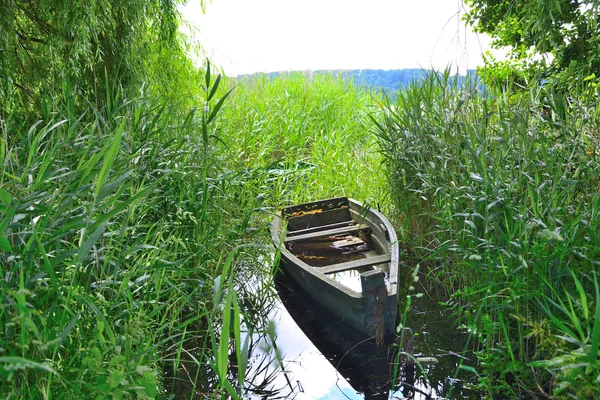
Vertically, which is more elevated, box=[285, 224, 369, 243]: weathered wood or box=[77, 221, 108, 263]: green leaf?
box=[77, 221, 108, 263]: green leaf

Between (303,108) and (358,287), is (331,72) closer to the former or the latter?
(303,108)

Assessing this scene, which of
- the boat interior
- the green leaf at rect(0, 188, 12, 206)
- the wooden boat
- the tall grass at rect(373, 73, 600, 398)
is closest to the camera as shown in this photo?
the green leaf at rect(0, 188, 12, 206)

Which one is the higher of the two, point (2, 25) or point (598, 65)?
point (2, 25)

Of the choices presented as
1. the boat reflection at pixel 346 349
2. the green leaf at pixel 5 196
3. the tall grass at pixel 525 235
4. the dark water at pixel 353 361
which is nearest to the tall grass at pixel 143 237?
the green leaf at pixel 5 196

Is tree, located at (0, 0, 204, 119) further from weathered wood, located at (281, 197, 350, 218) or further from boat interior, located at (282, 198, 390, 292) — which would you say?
boat interior, located at (282, 198, 390, 292)

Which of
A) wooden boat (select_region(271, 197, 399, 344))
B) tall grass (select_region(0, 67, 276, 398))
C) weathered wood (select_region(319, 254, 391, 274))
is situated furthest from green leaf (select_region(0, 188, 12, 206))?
weathered wood (select_region(319, 254, 391, 274))

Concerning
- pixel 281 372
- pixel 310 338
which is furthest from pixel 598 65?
pixel 281 372

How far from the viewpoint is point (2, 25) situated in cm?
346

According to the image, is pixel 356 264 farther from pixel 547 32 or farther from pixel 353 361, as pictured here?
pixel 547 32

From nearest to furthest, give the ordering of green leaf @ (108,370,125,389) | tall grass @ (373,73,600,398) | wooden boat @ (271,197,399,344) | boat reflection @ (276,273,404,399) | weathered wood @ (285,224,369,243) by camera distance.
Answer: green leaf @ (108,370,125,389), tall grass @ (373,73,600,398), boat reflection @ (276,273,404,399), wooden boat @ (271,197,399,344), weathered wood @ (285,224,369,243)

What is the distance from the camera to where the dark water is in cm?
312

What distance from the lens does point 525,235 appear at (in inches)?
108

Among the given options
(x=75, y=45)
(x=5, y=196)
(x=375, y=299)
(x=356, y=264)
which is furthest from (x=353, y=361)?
(x=75, y=45)

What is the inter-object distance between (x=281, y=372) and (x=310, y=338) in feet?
1.68
